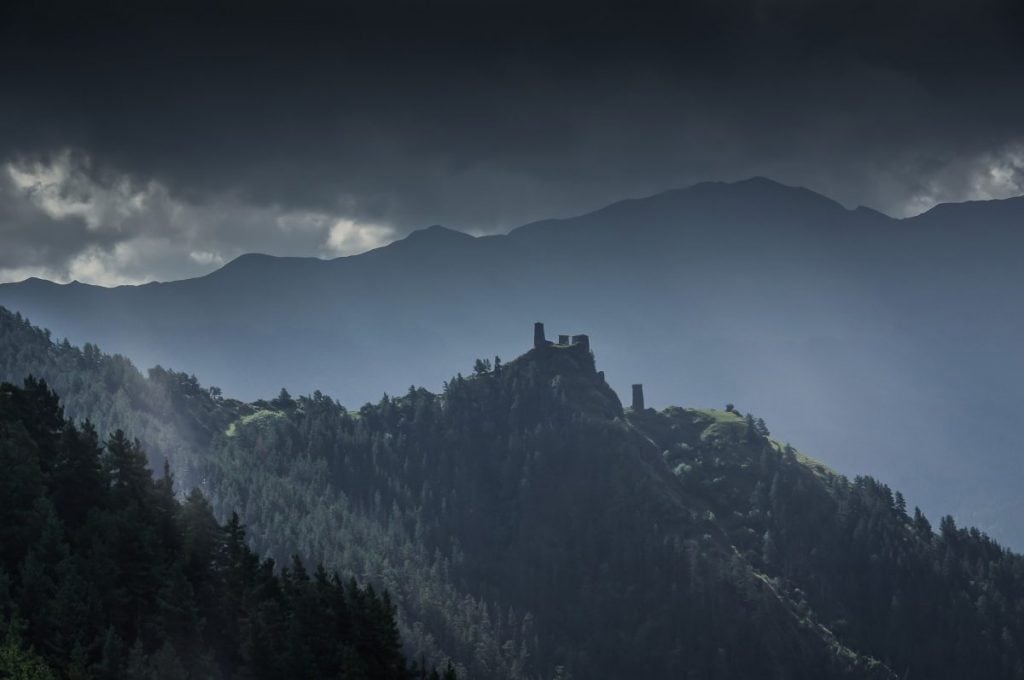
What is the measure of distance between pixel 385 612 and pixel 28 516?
32.6 metres

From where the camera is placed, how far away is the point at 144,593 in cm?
9788

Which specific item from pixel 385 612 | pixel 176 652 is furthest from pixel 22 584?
pixel 385 612

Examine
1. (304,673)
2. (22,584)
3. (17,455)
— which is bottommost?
(304,673)

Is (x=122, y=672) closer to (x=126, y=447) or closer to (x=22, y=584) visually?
(x=22, y=584)

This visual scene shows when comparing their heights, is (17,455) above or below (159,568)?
above

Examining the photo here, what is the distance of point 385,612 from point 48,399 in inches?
1933

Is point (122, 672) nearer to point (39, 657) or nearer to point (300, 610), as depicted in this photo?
point (39, 657)

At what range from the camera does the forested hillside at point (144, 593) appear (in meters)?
86.2

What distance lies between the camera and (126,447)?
112875 millimetres

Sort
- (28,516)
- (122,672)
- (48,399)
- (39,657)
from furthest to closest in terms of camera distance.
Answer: (48,399) → (28,516) → (122,672) → (39,657)

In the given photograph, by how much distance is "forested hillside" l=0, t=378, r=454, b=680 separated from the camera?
3396 inches

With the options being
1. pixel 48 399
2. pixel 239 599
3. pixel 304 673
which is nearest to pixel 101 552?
pixel 239 599

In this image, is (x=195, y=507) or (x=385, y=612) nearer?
(x=385, y=612)

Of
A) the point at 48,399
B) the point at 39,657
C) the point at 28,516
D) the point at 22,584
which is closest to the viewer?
the point at 39,657
